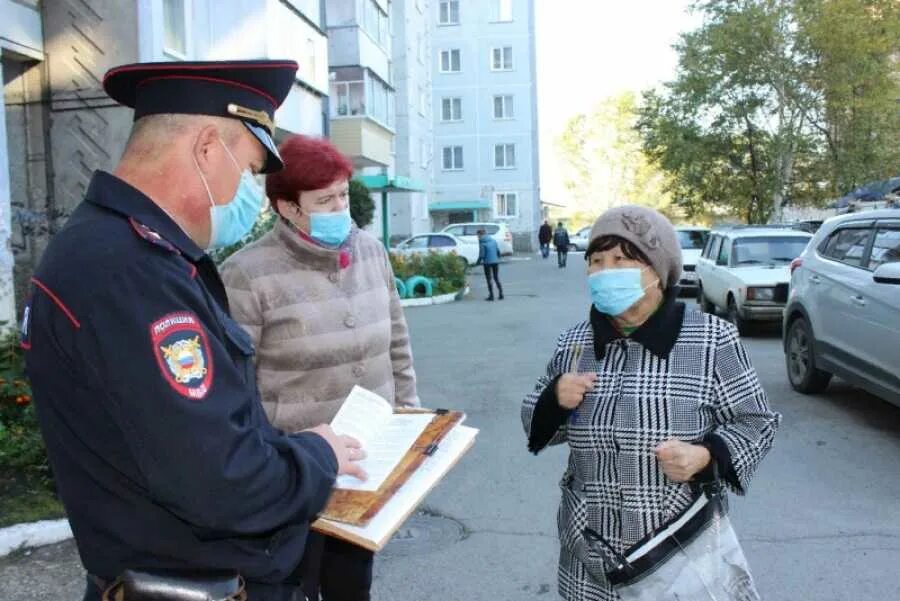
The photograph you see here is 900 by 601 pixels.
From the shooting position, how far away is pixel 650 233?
255 cm

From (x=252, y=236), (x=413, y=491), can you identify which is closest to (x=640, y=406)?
(x=413, y=491)

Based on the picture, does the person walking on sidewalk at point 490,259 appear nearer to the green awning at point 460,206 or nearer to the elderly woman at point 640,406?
the elderly woman at point 640,406

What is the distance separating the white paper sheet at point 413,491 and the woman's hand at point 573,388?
0.30 m

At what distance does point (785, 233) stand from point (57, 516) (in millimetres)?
12303

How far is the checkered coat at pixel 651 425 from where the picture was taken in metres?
2.41

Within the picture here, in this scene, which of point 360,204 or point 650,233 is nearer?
point 650,233

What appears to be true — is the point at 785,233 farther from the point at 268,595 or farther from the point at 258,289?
the point at 268,595

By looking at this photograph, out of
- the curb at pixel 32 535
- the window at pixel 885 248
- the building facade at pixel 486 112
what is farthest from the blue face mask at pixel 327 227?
the building facade at pixel 486 112

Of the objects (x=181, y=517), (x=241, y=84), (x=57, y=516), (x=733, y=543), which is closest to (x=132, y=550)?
(x=181, y=517)

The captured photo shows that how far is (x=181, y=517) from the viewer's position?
59.2 inches

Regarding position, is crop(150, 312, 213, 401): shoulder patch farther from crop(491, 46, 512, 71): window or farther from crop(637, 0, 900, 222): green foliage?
crop(491, 46, 512, 71): window

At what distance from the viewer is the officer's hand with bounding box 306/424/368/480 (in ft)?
6.09

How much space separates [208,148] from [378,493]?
3.08ft

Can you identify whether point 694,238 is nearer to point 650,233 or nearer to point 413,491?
point 650,233
